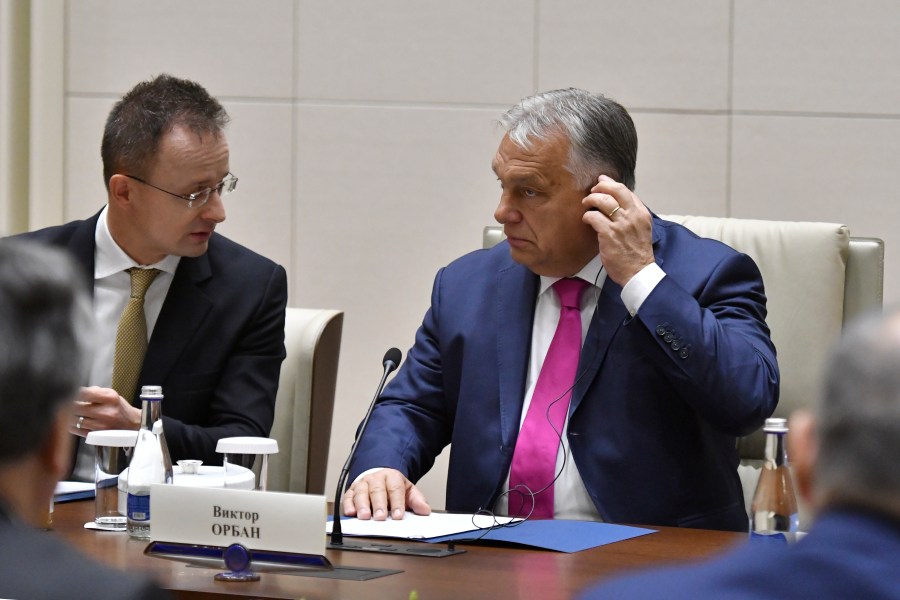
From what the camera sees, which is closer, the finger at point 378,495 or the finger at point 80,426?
the finger at point 378,495

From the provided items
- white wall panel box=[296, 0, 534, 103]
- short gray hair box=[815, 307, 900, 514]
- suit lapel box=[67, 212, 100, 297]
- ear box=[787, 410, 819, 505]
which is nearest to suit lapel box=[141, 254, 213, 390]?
suit lapel box=[67, 212, 100, 297]

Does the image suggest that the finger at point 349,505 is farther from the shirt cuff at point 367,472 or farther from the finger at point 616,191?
the finger at point 616,191

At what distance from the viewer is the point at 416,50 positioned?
4227 mm

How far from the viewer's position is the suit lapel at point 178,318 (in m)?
3.04

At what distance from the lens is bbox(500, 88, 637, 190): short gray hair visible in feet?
9.17

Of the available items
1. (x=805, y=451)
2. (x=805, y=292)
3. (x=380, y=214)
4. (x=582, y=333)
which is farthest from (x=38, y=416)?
(x=380, y=214)

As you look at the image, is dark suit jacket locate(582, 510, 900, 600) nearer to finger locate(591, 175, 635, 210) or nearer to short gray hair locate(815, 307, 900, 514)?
short gray hair locate(815, 307, 900, 514)

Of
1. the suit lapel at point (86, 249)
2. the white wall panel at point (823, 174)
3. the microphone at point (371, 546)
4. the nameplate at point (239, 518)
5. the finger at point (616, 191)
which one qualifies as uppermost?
the white wall panel at point (823, 174)

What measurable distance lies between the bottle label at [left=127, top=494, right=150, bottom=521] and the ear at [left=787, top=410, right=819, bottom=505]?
149 cm

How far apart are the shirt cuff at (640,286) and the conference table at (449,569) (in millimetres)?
519

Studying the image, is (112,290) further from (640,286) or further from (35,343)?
(35,343)

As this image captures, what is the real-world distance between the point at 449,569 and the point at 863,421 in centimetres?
122

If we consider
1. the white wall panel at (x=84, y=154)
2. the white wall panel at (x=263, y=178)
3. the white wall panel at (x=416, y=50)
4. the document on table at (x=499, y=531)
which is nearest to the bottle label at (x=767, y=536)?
the document on table at (x=499, y=531)

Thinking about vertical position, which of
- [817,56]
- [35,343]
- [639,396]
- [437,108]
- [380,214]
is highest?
[817,56]
